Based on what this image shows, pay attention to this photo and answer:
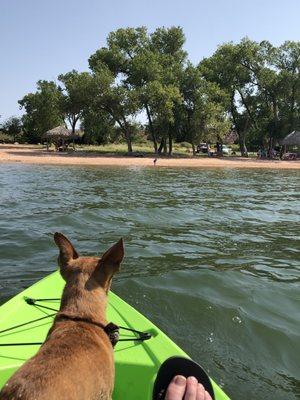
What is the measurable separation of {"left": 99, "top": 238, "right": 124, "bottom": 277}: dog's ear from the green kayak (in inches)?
49.6

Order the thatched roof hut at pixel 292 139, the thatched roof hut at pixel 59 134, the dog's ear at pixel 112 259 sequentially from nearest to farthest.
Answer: the dog's ear at pixel 112 259
the thatched roof hut at pixel 292 139
the thatched roof hut at pixel 59 134

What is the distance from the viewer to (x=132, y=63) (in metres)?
46.9

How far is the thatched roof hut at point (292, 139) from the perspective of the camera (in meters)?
49.2

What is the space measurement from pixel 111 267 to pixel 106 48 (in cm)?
4986

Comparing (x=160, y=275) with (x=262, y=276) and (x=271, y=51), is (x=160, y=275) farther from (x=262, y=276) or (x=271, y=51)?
(x=271, y=51)

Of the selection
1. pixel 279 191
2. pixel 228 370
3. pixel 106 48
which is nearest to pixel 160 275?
pixel 228 370

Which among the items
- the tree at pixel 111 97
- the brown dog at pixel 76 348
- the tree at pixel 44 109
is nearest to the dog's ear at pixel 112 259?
the brown dog at pixel 76 348

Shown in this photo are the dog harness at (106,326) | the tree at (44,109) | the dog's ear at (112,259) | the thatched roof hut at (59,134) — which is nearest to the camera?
the dog harness at (106,326)

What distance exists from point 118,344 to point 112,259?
1.60 m

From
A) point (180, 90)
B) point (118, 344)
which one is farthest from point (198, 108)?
point (118, 344)

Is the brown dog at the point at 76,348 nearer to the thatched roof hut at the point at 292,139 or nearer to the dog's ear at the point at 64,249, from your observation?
the dog's ear at the point at 64,249

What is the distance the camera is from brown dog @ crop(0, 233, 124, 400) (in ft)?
8.02

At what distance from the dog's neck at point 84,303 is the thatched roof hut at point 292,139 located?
48979 mm

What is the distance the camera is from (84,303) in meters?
3.11
